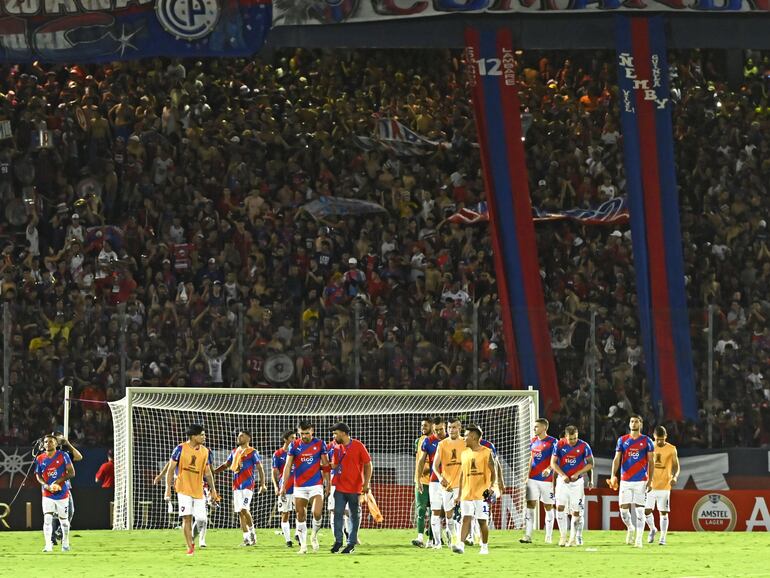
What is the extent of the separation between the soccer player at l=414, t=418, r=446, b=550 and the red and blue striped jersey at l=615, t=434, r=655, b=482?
2980mm

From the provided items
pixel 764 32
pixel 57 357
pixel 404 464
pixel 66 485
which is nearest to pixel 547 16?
pixel 764 32

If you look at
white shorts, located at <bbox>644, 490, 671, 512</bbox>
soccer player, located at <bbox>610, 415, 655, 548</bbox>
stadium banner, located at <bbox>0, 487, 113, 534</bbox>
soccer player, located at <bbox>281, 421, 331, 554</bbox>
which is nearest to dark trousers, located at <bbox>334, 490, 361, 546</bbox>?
soccer player, located at <bbox>281, 421, 331, 554</bbox>

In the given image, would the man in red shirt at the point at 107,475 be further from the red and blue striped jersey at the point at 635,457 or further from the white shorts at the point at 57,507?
the red and blue striped jersey at the point at 635,457

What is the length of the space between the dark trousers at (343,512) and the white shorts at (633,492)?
4816 mm

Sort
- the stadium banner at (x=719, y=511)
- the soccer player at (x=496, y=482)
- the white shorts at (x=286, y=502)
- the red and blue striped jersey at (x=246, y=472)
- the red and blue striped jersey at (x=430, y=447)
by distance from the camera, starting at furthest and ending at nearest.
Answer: the stadium banner at (x=719, y=511) < the red and blue striped jersey at (x=246, y=472) < the white shorts at (x=286, y=502) < the red and blue striped jersey at (x=430, y=447) < the soccer player at (x=496, y=482)

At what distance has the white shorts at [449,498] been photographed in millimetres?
24172

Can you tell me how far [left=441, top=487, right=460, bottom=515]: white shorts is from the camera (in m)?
24.2

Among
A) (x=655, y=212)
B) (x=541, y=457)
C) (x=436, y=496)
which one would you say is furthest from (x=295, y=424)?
(x=655, y=212)

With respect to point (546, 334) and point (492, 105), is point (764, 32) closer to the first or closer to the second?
point (492, 105)

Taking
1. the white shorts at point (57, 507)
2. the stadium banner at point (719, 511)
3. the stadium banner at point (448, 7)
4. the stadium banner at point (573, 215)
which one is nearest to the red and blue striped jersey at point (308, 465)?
the white shorts at point (57, 507)

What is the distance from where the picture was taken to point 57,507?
25.3m

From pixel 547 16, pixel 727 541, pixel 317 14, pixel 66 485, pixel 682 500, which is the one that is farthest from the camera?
pixel 547 16

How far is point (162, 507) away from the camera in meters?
32.0

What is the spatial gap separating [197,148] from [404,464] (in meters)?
10.2
